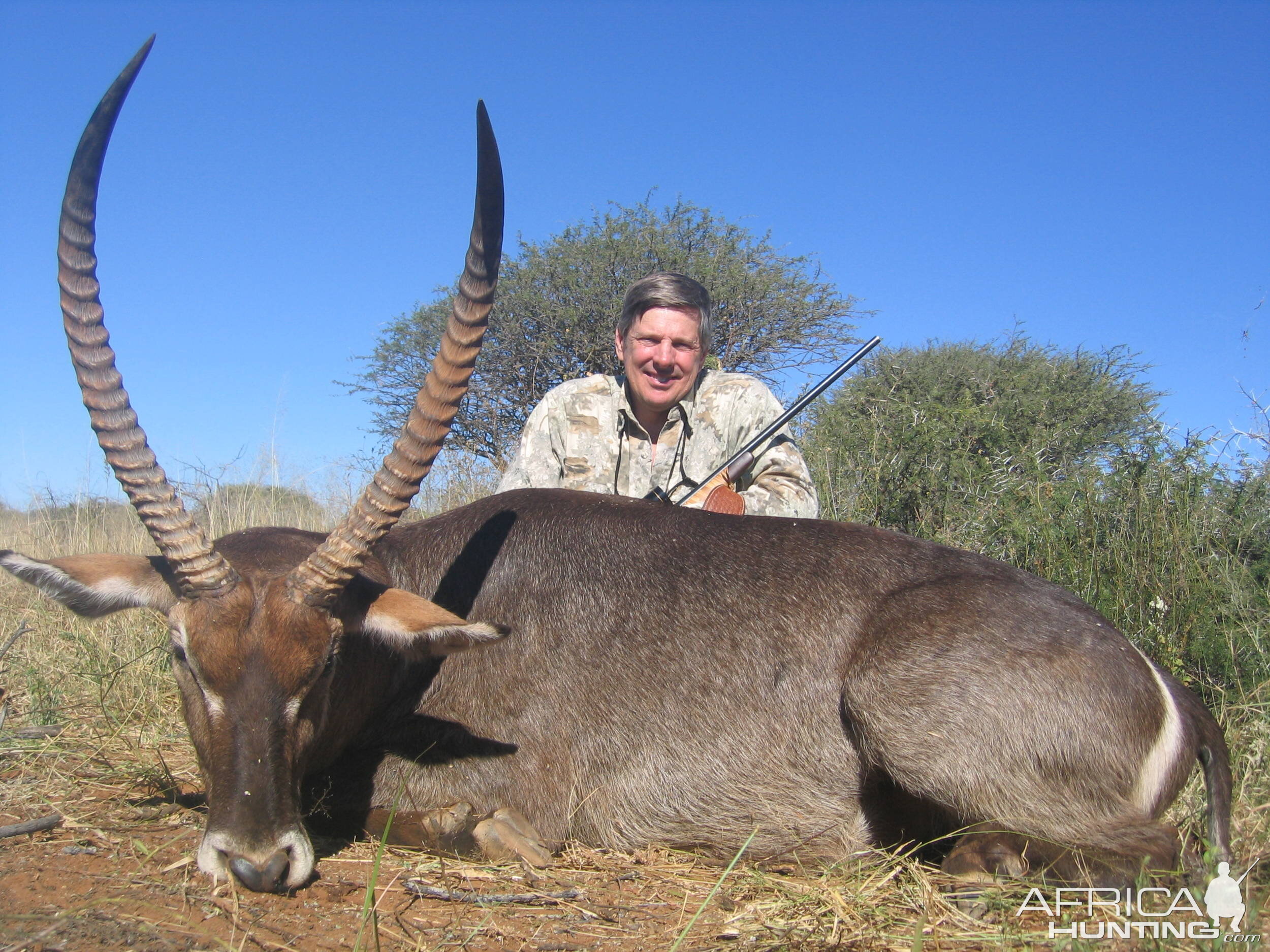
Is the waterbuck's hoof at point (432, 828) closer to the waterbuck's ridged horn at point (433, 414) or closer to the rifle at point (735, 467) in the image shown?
the waterbuck's ridged horn at point (433, 414)

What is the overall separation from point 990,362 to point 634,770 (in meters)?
13.7

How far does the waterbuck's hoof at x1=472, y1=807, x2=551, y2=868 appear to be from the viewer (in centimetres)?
326

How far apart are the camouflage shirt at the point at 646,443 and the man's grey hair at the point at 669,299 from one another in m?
0.39

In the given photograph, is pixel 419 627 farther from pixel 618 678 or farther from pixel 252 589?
pixel 618 678

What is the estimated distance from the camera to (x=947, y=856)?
3.13 meters

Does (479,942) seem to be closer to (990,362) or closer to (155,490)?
(155,490)

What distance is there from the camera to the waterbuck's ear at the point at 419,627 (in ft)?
10.0

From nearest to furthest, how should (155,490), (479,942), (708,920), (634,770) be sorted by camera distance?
(479,942)
(708,920)
(155,490)
(634,770)

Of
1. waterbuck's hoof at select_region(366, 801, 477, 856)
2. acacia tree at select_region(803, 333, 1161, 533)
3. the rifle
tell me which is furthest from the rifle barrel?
waterbuck's hoof at select_region(366, 801, 477, 856)

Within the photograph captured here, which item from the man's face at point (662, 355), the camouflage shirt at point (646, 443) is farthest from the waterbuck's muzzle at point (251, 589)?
the camouflage shirt at point (646, 443)

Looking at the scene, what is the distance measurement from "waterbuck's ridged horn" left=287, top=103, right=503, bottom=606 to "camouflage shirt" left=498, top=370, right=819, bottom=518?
2720 mm

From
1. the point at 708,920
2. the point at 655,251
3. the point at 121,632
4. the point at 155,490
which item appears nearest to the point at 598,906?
the point at 708,920

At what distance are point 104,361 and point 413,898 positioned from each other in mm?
1970

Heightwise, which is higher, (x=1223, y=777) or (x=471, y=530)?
(x=471, y=530)
